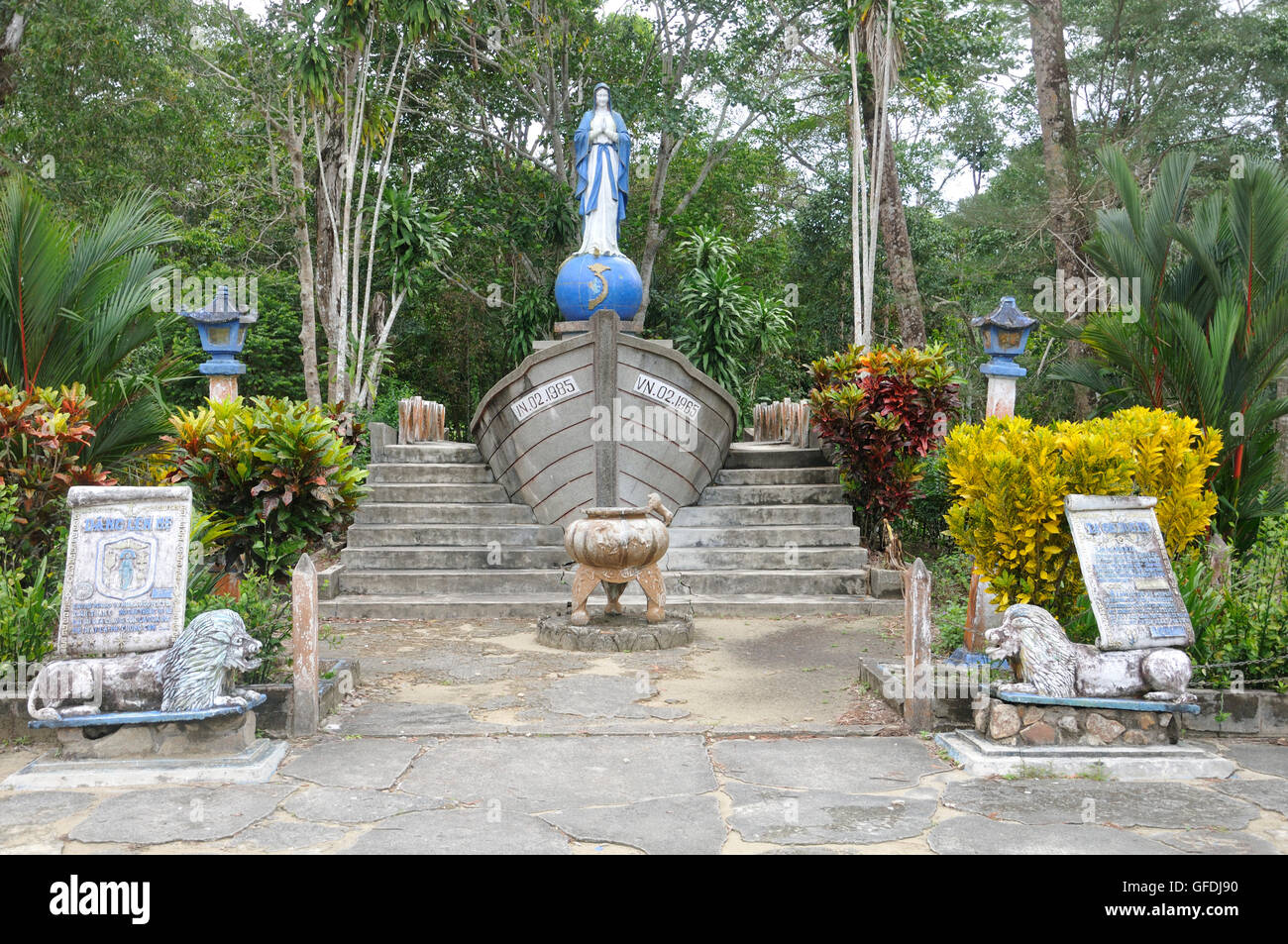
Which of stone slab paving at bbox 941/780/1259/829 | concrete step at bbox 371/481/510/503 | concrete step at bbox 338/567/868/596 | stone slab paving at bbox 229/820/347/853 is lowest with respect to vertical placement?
stone slab paving at bbox 229/820/347/853

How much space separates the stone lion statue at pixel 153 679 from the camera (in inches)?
177

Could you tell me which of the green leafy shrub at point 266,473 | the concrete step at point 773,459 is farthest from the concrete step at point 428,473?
the green leafy shrub at point 266,473

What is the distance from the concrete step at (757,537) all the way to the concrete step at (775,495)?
0.64 metres

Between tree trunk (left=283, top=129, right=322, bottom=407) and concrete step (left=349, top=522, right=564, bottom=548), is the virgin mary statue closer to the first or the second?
concrete step (left=349, top=522, right=564, bottom=548)

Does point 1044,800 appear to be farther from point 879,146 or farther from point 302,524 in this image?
point 879,146

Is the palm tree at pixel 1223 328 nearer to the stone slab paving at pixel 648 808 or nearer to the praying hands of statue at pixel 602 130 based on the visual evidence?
the stone slab paving at pixel 648 808

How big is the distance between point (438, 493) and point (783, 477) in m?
3.47

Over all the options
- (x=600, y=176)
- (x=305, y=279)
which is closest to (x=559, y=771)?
(x=600, y=176)

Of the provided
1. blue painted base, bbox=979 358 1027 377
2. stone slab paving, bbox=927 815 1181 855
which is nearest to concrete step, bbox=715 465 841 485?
blue painted base, bbox=979 358 1027 377

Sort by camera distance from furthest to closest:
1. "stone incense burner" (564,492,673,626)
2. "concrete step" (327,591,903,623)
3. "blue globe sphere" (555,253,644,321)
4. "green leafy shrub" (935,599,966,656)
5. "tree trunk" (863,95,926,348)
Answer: "tree trunk" (863,95,926,348) → "blue globe sphere" (555,253,644,321) → "concrete step" (327,591,903,623) → "stone incense burner" (564,492,673,626) → "green leafy shrub" (935,599,966,656)

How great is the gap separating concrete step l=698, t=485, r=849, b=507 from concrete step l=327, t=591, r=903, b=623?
175 cm

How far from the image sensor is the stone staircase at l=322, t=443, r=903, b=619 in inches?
351

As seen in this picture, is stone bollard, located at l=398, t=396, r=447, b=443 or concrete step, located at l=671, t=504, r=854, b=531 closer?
concrete step, located at l=671, t=504, r=854, b=531

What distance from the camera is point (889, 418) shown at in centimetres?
1002
